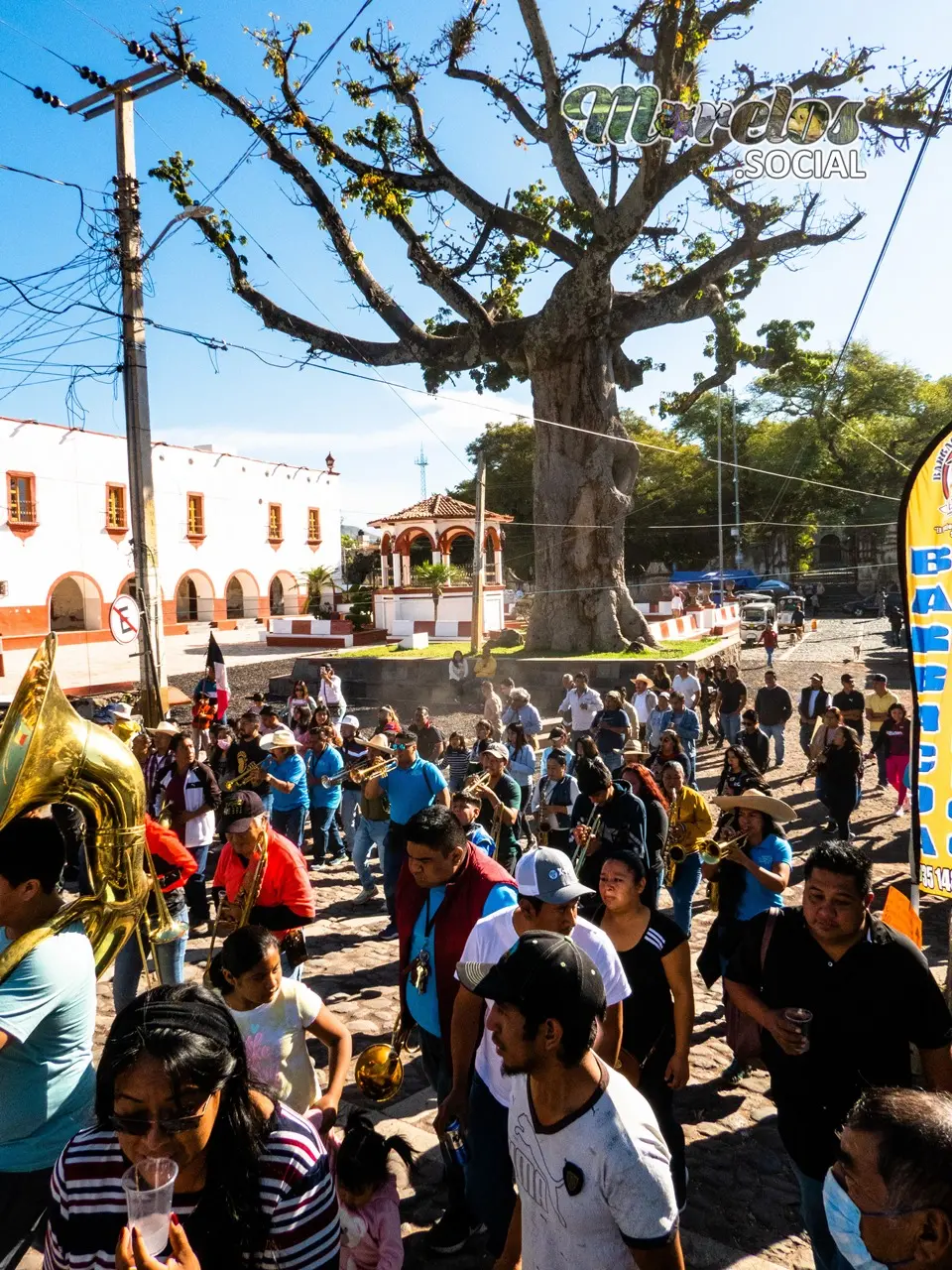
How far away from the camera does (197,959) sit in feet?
20.4

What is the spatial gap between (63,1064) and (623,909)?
1.91m

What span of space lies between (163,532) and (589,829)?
32.0 metres

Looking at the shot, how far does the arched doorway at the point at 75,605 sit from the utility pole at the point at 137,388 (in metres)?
23.2

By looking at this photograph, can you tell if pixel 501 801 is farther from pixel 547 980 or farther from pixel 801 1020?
Result: pixel 547 980

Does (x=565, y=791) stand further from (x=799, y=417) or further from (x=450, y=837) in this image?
(x=799, y=417)

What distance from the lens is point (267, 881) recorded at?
3996mm

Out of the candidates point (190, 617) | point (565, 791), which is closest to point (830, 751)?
point (565, 791)

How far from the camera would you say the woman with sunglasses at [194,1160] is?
63.0 inches

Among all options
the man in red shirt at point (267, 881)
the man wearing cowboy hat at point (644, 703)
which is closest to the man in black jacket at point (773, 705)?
the man wearing cowboy hat at point (644, 703)

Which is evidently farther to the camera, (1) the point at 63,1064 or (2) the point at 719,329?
(2) the point at 719,329

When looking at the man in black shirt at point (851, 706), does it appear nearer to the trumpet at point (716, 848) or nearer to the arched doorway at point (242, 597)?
the trumpet at point (716, 848)

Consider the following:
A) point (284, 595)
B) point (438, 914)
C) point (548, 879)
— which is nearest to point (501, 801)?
point (438, 914)

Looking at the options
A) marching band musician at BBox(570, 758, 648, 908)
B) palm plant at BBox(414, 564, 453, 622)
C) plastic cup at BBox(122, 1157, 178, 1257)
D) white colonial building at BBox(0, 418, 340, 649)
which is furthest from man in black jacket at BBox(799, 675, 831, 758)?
white colonial building at BBox(0, 418, 340, 649)

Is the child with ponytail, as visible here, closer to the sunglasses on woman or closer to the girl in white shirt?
the girl in white shirt
